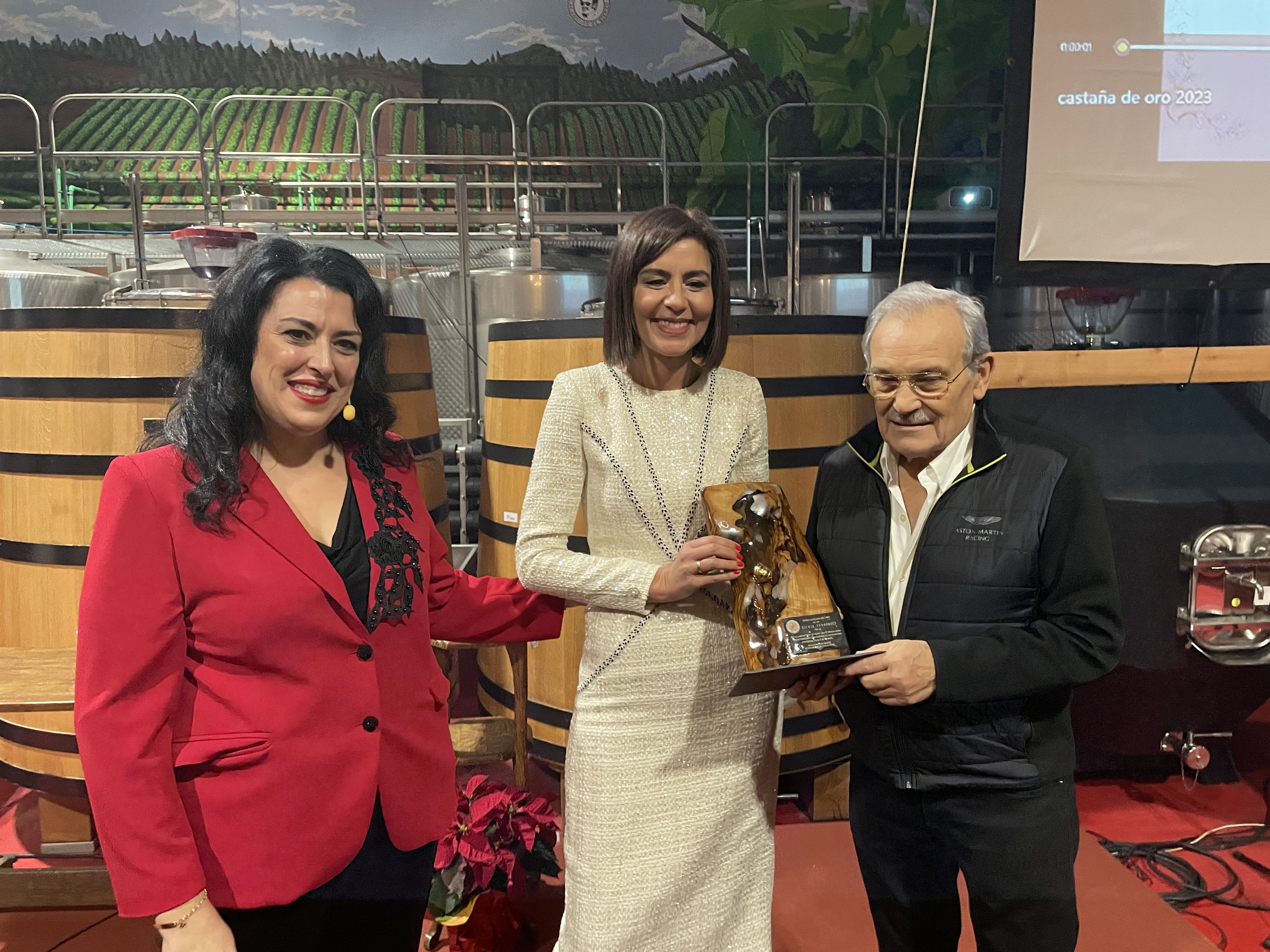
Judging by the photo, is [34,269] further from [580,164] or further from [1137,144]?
[1137,144]

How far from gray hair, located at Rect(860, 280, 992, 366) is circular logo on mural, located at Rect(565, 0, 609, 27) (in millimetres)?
6272

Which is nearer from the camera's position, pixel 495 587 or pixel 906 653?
pixel 906 653

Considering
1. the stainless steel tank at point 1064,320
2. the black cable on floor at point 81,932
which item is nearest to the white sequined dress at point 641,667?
the black cable on floor at point 81,932

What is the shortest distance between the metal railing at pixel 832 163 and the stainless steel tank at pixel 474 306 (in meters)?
1.76

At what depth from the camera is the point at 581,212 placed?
6430 millimetres

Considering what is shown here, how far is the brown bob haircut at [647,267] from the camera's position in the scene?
1473mm

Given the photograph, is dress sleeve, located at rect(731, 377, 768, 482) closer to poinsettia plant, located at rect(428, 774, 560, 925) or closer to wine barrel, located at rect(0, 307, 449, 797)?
poinsettia plant, located at rect(428, 774, 560, 925)

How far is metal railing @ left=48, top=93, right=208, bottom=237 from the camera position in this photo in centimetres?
669

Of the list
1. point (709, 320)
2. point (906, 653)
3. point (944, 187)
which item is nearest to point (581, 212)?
point (944, 187)

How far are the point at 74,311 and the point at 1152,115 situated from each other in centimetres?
365

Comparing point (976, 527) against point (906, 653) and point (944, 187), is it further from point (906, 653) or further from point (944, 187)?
point (944, 187)

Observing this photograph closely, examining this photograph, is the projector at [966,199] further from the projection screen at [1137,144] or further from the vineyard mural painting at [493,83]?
the projection screen at [1137,144]

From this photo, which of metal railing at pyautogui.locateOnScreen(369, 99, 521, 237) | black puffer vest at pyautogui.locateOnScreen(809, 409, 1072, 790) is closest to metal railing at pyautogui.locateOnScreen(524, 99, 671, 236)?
metal railing at pyautogui.locateOnScreen(369, 99, 521, 237)

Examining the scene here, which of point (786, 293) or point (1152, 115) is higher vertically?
point (1152, 115)
